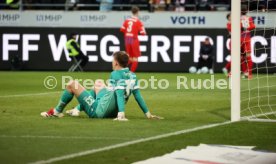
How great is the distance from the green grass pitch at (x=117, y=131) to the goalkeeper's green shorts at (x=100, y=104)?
18 centimetres

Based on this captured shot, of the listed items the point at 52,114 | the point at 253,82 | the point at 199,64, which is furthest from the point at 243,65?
the point at 52,114

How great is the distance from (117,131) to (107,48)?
17.8m

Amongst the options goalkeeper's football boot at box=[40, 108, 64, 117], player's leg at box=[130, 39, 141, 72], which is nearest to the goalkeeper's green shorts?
goalkeeper's football boot at box=[40, 108, 64, 117]

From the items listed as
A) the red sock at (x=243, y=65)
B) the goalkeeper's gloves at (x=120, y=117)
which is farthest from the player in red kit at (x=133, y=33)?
the goalkeeper's gloves at (x=120, y=117)

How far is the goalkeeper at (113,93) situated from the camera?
10789 mm

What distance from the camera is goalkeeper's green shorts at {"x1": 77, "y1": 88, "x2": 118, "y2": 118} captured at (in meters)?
10.9

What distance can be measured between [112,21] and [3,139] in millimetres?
18992

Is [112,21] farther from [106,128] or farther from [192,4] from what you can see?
[106,128]

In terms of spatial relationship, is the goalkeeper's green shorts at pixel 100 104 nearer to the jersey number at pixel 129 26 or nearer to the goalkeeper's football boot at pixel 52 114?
the goalkeeper's football boot at pixel 52 114

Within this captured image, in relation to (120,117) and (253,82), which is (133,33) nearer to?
(253,82)

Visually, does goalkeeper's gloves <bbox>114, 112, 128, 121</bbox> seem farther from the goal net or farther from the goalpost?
the goal net

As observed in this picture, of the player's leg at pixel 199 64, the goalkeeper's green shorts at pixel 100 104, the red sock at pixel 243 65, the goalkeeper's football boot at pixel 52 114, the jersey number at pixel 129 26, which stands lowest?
the player's leg at pixel 199 64

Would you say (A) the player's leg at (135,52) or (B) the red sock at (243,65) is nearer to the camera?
(B) the red sock at (243,65)

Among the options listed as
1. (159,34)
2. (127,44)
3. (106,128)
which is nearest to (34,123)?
(106,128)
